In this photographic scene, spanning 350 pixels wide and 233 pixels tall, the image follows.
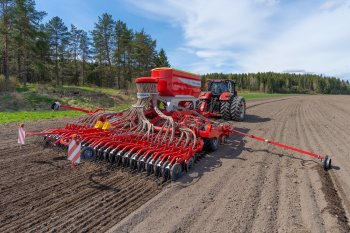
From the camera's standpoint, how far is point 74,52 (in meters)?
50.8

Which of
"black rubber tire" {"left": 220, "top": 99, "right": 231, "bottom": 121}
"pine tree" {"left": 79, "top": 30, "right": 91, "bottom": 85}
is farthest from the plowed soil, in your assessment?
"pine tree" {"left": 79, "top": 30, "right": 91, "bottom": 85}

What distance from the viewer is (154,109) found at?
27.2 feet

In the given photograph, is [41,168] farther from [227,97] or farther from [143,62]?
[143,62]

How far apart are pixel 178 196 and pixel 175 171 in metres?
0.68

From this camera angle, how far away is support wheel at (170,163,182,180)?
206 inches

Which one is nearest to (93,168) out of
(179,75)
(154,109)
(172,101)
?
(154,109)

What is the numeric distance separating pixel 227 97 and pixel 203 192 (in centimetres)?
854

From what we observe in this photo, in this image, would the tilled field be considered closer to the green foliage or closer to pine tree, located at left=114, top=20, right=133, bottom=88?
the green foliage

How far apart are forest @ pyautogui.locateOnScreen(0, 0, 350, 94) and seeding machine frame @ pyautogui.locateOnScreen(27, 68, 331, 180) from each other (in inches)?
589

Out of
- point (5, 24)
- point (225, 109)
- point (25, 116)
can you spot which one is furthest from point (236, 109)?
point (5, 24)

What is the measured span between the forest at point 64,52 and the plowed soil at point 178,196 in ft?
57.2

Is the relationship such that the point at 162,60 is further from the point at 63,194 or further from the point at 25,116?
the point at 63,194

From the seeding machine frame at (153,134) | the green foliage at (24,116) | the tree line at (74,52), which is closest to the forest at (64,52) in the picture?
the tree line at (74,52)

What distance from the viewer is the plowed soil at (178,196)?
3.78m
